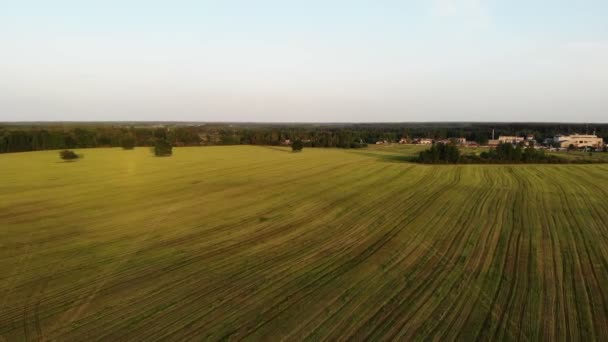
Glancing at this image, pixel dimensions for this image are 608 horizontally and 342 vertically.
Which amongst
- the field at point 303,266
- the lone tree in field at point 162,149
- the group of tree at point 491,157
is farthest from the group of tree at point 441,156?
the lone tree in field at point 162,149

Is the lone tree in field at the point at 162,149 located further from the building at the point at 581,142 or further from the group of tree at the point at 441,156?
the building at the point at 581,142

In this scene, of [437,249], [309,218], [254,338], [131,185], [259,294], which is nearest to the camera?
[254,338]

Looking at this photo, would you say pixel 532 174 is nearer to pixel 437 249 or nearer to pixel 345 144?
pixel 437 249

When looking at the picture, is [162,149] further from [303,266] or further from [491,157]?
[491,157]

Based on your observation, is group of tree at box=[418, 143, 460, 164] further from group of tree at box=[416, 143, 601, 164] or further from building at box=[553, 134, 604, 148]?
building at box=[553, 134, 604, 148]

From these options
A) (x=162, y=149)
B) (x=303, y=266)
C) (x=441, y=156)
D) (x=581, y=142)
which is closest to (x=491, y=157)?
(x=441, y=156)

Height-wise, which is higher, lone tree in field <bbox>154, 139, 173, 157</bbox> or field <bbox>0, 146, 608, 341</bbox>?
lone tree in field <bbox>154, 139, 173, 157</bbox>

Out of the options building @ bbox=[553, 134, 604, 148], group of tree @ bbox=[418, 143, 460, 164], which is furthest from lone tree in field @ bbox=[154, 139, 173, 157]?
building @ bbox=[553, 134, 604, 148]

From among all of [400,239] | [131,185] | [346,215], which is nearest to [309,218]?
[346,215]
